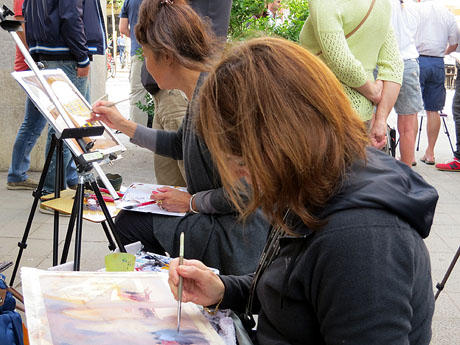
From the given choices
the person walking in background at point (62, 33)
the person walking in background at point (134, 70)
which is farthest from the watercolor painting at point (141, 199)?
the person walking in background at point (134, 70)

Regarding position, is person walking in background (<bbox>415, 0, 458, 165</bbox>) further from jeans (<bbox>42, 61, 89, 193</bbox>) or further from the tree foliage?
jeans (<bbox>42, 61, 89, 193</bbox>)

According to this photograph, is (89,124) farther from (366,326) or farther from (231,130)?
(366,326)

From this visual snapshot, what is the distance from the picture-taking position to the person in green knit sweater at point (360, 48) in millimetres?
2676

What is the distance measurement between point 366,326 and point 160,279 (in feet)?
2.21

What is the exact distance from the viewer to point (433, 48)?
643 centimetres

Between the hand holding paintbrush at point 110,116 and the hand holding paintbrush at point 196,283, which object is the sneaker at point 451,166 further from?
the hand holding paintbrush at point 196,283

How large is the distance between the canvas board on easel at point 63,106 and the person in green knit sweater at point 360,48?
1.07 m

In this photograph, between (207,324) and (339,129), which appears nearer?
(339,129)

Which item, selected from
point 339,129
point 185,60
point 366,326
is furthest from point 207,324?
point 185,60

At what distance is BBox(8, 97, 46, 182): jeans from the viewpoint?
4578 mm

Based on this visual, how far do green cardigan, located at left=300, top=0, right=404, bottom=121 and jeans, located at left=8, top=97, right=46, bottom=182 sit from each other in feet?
8.43

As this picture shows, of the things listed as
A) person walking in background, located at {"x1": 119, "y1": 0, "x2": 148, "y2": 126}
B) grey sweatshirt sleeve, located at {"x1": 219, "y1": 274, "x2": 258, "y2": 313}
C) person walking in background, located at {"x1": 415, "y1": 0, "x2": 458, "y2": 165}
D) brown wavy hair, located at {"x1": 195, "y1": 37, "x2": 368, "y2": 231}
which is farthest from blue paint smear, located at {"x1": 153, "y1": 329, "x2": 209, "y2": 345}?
person walking in background, located at {"x1": 415, "y1": 0, "x2": 458, "y2": 165}

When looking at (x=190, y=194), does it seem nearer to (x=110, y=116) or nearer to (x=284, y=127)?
(x=110, y=116)

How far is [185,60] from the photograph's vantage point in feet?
7.50
